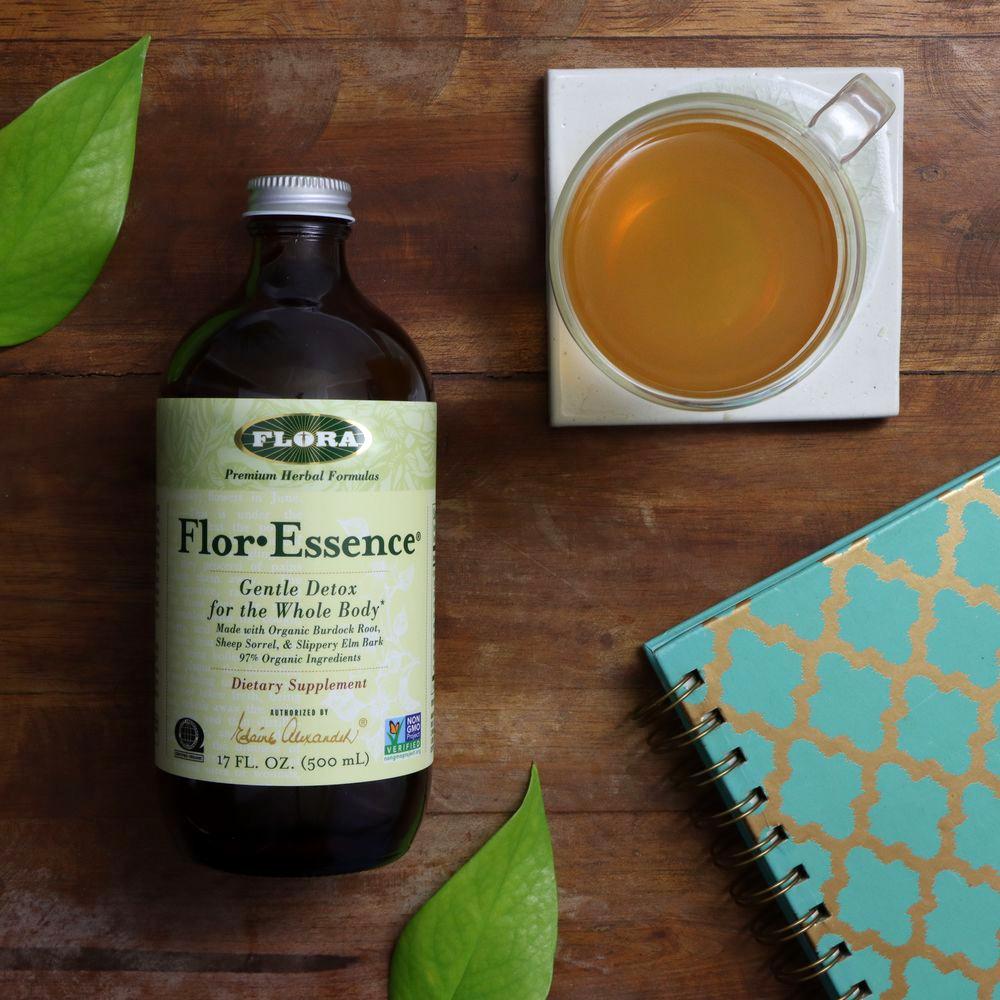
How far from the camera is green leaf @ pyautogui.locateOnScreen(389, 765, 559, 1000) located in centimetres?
63

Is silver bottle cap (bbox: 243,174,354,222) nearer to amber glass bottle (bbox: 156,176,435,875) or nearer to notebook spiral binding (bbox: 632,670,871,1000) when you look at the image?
amber glass bottle (bbox: 156,176,435,875)

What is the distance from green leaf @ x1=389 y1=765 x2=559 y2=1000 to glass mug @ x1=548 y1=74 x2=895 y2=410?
0.93 ft

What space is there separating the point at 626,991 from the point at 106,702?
0.39 m

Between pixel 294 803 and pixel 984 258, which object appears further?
pixel 984 258

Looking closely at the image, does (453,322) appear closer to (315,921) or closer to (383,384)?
(383,384)

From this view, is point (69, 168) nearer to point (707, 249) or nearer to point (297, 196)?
point (297, 196)

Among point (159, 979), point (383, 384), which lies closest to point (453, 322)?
point (383, 384)

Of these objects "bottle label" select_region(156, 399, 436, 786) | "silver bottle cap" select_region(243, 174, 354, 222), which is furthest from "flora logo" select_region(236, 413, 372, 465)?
"silver bottle cap" select_region(243, 174, 354, 222)

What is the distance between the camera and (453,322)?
25.4 inches

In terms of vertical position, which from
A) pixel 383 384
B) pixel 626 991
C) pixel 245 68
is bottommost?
pixel 626 991

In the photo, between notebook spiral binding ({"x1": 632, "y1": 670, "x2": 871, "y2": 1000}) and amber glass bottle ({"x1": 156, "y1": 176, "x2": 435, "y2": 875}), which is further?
notebook spiral binding ({"x1": 632, "y1": 670, "x2": 871, "y2": 1000})

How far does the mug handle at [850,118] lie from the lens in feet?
1.90

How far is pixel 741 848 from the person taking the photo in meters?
0.65

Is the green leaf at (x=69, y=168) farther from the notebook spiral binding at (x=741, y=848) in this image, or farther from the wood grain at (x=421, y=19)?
the notebook spiral binding at (x=741, y=848)
